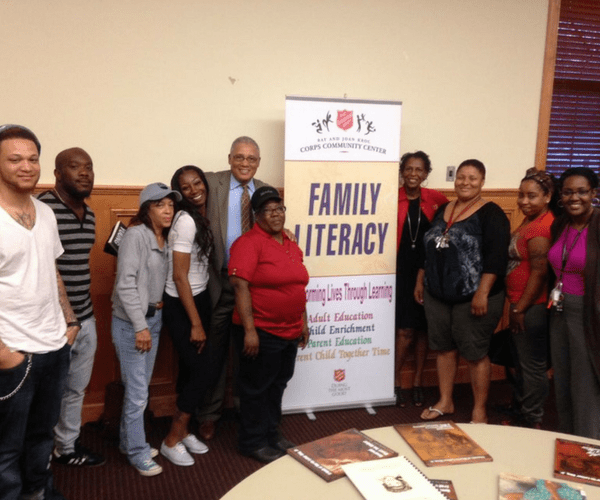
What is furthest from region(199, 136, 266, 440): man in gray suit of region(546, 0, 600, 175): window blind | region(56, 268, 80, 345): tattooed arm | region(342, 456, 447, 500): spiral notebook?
region(546, 0, 600, 175): window blind

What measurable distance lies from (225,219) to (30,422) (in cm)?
131

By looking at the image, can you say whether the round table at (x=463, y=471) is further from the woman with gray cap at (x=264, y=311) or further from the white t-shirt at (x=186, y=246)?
the white t-shirt at (x=186, y=246)

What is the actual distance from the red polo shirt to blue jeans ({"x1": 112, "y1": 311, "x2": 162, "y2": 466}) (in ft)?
1.51

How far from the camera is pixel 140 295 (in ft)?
7.63

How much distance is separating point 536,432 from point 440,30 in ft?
9.00

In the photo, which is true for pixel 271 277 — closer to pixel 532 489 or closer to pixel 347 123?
pixel 347 123

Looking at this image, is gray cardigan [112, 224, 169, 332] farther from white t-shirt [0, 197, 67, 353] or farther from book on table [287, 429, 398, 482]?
book on table [287, 429, 398, 482]

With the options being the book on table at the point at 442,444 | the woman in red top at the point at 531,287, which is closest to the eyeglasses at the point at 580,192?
the woman in red top at the point at 531,287

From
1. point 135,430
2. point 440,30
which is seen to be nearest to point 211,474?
point 135,430

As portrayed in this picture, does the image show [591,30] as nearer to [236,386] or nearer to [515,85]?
[515,85]

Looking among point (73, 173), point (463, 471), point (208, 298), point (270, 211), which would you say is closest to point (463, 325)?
point (270, 211)

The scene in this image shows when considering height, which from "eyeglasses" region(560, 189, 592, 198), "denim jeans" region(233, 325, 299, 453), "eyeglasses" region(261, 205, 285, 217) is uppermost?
"eyeglasses" region(560, 189, 592, 198)

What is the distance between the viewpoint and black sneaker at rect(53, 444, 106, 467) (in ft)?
8.44

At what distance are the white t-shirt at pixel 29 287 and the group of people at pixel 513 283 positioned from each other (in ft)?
6.48
